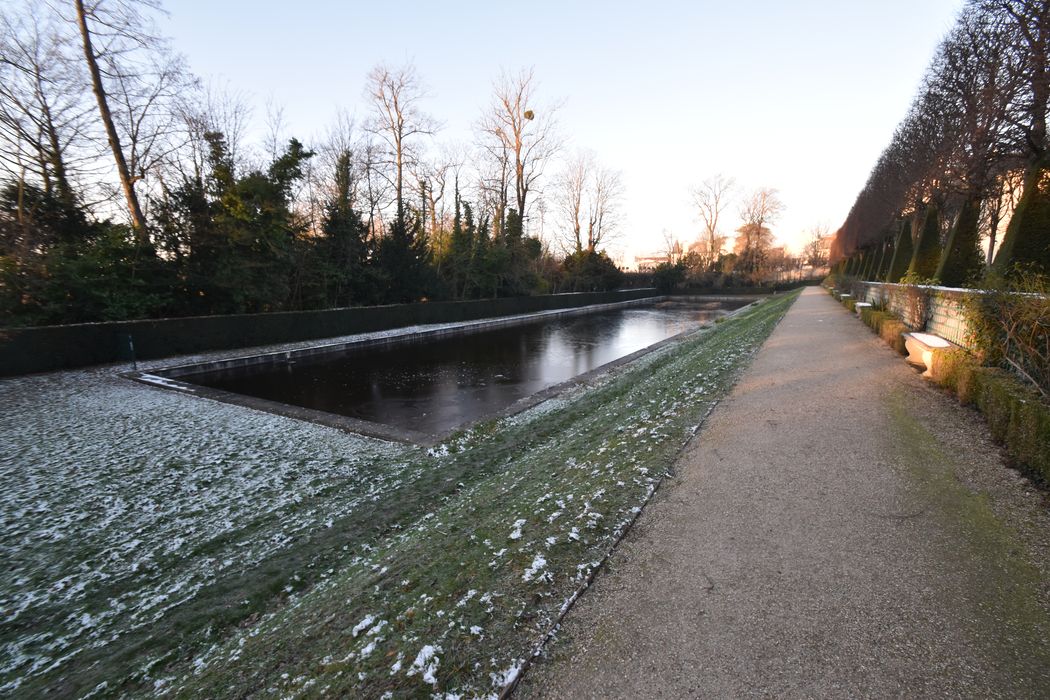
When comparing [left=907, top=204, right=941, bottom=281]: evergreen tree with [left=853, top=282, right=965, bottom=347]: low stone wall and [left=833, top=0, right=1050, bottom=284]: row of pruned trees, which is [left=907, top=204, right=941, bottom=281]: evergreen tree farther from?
[left=853, top=282, right=965, bottom=347]: low stone wall

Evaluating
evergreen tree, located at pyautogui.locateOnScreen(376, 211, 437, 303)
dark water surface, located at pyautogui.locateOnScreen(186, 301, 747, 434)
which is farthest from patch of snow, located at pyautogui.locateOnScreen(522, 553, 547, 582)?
evergreen tree, located at pyautogui.locateOnScreen(376, 211, 437, 303)

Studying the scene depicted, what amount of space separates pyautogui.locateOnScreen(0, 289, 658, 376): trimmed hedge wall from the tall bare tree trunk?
322 centimetres

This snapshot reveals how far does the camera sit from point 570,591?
220 cm

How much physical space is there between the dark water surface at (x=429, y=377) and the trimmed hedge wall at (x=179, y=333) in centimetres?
267

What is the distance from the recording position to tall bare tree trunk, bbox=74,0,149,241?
13141 millimetres

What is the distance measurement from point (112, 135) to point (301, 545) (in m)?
17.4

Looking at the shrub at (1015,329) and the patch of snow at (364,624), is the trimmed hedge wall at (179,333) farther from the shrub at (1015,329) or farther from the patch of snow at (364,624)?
the shrub at (1015,329)

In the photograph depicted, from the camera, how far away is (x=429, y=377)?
1063cm

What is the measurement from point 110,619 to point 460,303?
20.7 metres

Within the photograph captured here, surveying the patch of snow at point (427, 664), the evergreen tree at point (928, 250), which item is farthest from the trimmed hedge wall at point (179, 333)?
the evergreen tree at point (928, 250)

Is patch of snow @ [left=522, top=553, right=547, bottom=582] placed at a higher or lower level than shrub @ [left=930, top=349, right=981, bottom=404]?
lower

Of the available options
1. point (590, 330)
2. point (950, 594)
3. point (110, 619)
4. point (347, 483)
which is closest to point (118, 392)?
point (347, 483)

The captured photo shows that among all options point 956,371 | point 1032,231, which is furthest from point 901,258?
point 956,371

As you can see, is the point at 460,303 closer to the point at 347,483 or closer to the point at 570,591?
the point at 347,483
